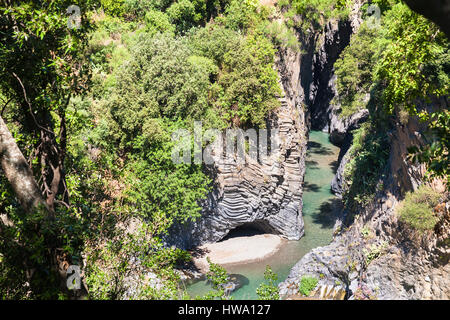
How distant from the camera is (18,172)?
18.3ft

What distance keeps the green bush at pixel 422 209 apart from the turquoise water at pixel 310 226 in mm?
9847

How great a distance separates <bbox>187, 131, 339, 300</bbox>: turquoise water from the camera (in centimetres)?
2183

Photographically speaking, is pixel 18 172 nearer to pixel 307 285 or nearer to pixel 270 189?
pixel 307 285

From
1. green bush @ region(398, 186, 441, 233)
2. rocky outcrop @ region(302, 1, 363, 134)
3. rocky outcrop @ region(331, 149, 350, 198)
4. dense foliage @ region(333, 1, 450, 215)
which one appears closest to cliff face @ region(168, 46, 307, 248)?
dense foliage @ region(333, 1, 450, 215)

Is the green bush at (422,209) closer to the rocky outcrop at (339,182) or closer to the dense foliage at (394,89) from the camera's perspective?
the dense foliage at (394,89)

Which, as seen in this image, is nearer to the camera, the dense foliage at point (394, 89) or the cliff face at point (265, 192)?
the dense foliage at point (394, 89)

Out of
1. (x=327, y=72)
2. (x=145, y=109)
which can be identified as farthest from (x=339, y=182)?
(x=145, y=109)

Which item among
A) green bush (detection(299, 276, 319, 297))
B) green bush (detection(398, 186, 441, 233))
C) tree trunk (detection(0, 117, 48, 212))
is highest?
tree trunk (detection(0, 117, 48, 212))

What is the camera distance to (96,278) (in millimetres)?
7867

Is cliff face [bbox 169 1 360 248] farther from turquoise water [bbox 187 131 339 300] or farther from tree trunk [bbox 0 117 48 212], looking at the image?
tree trunk [bbox 0 117 48 212]

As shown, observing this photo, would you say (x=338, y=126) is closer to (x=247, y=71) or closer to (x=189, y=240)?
(x=247, y=71)

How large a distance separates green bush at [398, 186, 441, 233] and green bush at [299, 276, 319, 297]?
7200 mm

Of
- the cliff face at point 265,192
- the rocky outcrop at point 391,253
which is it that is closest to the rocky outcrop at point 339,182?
the cliff face at point 265,192

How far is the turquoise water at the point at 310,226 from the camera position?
21828mm
